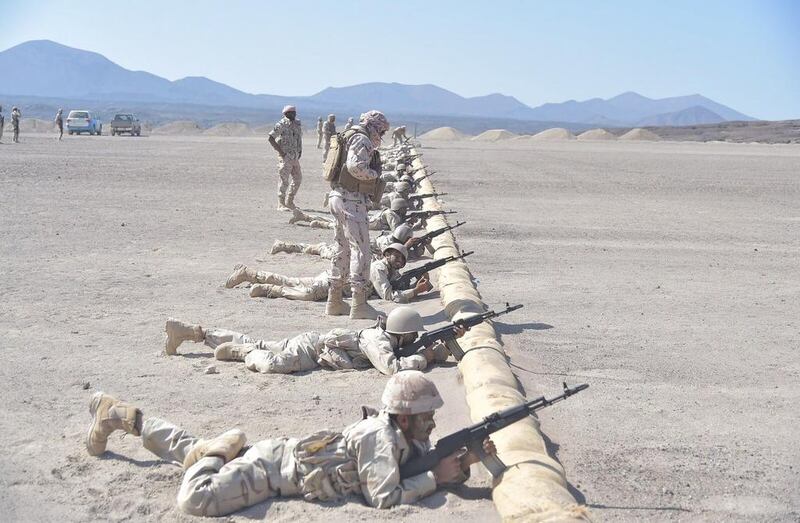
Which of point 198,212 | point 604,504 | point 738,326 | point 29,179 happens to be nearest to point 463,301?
point 738,326

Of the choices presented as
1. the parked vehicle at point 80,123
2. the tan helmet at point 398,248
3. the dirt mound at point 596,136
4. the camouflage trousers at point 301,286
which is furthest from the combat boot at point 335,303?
the dirt mound at point 596,136

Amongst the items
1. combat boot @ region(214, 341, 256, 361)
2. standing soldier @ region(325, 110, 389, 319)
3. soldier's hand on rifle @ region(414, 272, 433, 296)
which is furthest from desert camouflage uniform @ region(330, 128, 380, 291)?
combat boot @ region(214, 341, 256, 361)

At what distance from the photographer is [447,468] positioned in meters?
4.87

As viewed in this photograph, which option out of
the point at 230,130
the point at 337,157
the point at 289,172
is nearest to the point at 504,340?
the point at 337,157

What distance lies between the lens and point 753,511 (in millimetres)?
4844

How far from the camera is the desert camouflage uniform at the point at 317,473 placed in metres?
4.78

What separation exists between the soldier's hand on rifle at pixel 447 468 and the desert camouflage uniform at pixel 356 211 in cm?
416

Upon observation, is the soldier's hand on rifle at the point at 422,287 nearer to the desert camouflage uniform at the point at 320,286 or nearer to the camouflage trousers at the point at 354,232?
the desert camouflage uniform at the point at 320,286

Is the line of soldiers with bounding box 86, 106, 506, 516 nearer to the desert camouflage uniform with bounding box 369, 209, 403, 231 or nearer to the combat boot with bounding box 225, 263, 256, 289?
the combat boot with bounding box 225, 263, 256, 289

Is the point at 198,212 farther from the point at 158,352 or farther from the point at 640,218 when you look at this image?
the point at 158,352

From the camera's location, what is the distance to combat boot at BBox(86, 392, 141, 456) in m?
5.36

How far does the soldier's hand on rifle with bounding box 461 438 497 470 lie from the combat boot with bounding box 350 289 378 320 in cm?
414

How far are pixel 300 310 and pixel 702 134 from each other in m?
93.7

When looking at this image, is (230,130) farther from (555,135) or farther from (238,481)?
(238,481)
